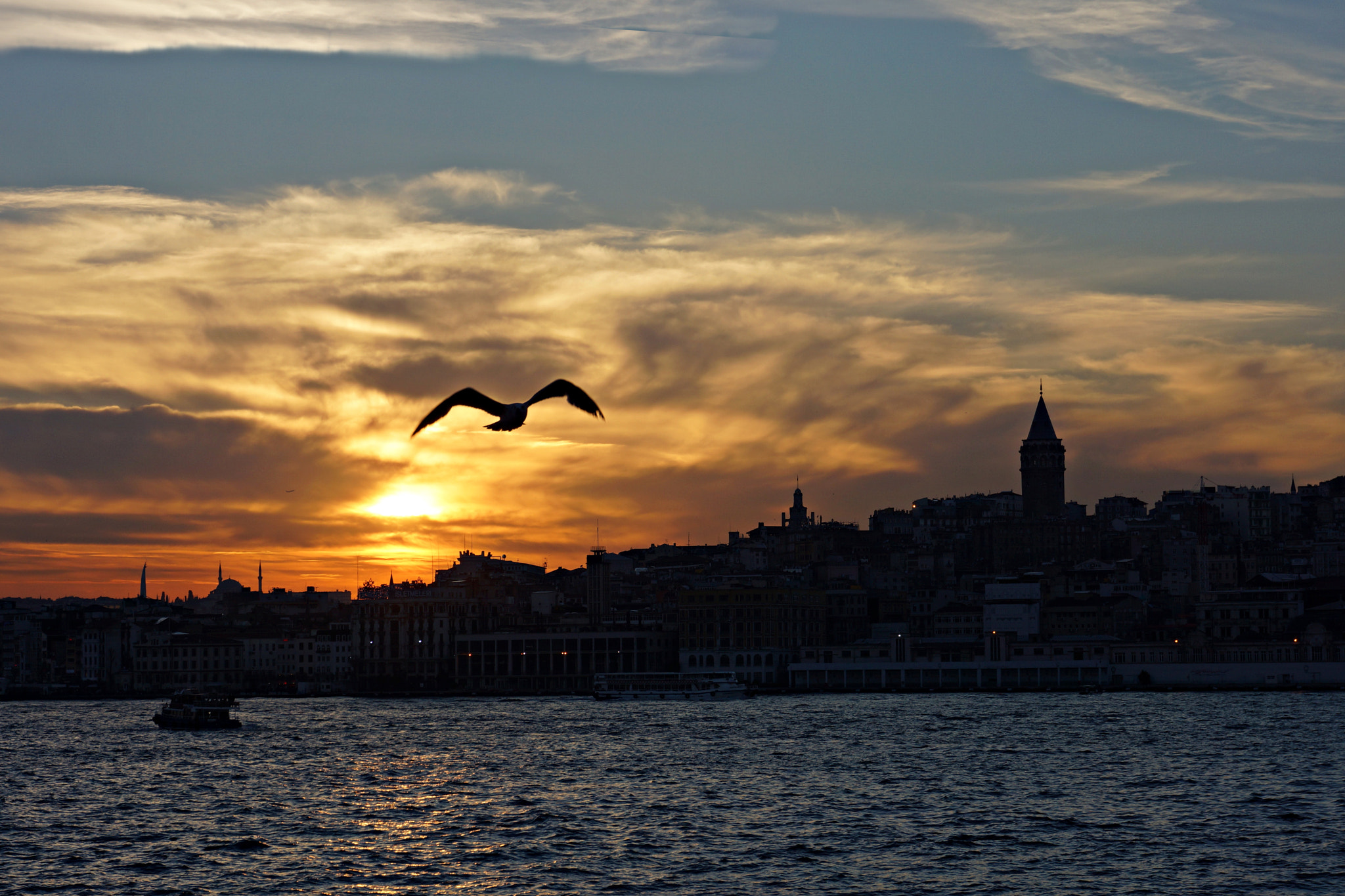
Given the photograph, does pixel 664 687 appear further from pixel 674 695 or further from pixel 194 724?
pixel 194 724

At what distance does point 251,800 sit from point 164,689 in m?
104

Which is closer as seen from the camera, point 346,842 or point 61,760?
point 346,842

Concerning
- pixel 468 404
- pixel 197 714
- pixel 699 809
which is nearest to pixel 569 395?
pixel 468 404

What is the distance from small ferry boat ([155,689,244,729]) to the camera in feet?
284

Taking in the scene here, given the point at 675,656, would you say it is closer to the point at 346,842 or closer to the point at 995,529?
the point at 995,529

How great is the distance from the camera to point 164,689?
479 ft

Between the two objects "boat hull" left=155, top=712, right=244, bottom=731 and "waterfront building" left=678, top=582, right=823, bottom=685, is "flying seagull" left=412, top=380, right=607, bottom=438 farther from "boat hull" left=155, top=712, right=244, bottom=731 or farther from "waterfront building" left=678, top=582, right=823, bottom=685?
"waterfront building" left=678, top=582, right=823, bottom=685

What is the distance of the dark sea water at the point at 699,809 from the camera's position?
108ft

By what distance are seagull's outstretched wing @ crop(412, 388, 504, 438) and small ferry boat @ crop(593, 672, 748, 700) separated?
9637cm

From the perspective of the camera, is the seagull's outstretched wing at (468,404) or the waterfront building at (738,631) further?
the waterfront building at (738,631)

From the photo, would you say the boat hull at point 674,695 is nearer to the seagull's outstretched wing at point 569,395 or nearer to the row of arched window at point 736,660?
the row of arched window at point 736,660

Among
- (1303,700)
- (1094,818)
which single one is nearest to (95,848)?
(1094,818)

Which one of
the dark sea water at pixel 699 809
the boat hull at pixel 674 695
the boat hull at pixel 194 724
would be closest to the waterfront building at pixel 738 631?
the boat hull at pixel 674 695

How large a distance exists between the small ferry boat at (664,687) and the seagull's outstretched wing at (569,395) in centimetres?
9719
